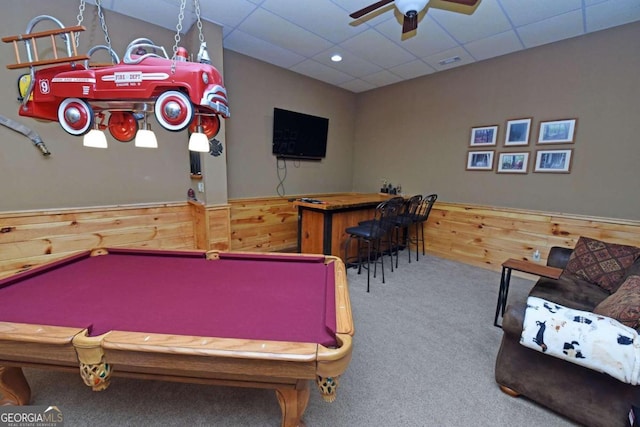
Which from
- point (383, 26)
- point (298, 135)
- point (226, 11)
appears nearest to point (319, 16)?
point (383, 26)

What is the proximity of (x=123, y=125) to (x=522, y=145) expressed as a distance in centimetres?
426

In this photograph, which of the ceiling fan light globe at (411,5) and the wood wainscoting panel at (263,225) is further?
the wood wainscoting panel at (263,225)

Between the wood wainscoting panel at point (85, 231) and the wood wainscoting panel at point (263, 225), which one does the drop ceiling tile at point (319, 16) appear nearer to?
the wood wainscoting panel at point (263, 225)

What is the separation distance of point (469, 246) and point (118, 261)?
165 inches

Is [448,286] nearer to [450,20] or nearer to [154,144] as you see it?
[450,20]

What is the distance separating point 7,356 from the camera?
3.69 ft

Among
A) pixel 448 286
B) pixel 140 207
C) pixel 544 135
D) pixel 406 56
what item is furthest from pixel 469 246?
pixel 140 207

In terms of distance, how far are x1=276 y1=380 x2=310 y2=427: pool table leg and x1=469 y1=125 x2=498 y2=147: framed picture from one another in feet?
12.9

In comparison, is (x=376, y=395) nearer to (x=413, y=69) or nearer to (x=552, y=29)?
(x=552, y=29)

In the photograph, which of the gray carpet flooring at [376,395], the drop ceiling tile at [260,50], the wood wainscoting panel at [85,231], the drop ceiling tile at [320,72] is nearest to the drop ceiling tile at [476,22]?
the drop ceiling tile at [320,72]

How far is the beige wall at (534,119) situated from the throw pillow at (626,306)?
1.95 m

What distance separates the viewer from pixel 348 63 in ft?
12.7

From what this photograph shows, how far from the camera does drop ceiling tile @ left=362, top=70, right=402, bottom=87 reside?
166 inches

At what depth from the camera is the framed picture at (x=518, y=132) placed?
3.41m
